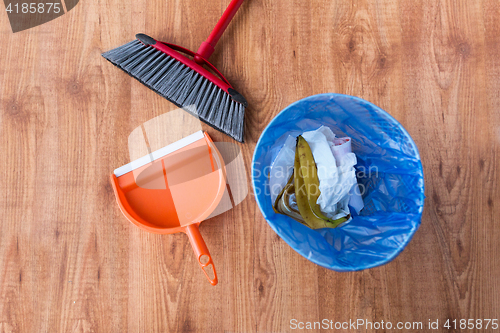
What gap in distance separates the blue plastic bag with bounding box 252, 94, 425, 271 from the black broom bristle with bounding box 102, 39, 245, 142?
0.11 meters

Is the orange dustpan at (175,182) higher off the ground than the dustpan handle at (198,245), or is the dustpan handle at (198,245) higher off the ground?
the orange dustpan at (175,182)

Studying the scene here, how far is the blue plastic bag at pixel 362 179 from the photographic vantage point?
421 mm

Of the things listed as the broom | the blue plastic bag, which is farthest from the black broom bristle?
the blue plastic bag

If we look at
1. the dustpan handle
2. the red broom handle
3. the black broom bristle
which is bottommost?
the dustpan handle

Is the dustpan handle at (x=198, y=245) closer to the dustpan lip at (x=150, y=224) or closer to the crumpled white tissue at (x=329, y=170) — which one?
the dustpan lip at (x=150, y=224)

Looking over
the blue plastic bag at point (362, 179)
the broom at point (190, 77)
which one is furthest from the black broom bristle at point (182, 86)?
the blue plastic bag at point (362, 179)

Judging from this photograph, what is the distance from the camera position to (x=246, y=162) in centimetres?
57

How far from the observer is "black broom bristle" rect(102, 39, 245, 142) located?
1.80 ft

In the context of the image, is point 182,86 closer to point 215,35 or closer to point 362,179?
point 215,35

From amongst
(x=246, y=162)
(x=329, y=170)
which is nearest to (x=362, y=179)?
(x=329, y=170)

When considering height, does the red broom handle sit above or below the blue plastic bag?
above

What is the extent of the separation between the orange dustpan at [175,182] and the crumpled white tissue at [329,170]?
12 centimetres

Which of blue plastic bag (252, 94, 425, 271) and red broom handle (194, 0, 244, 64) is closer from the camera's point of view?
blue plastic bag (252, 94, 425, 271)

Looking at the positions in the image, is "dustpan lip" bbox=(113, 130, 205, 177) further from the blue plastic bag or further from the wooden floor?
the blue plastic bag
